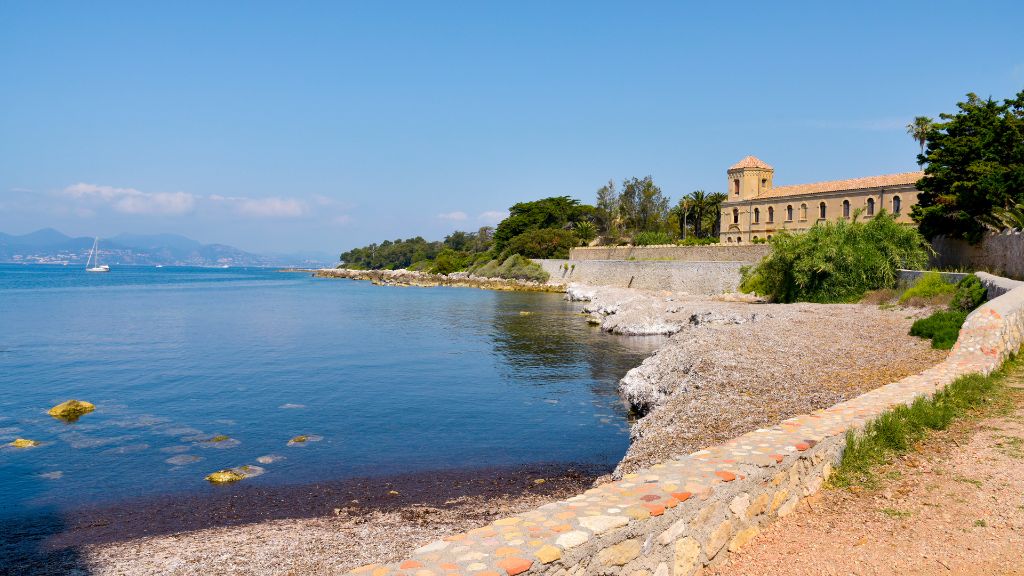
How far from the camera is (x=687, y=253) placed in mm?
57500

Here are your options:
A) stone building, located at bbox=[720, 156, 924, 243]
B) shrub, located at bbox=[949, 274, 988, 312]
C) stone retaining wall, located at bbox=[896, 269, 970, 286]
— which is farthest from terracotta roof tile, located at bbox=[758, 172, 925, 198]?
shrub, located at bbox=[949, 274, 988, 312]

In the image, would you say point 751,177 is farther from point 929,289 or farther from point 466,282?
point 929,289

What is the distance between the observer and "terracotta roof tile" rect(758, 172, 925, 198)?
187 feet

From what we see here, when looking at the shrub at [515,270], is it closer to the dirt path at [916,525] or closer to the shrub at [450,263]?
the shrub at [450,263]

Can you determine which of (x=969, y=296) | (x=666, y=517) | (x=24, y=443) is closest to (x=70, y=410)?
(x=24, y=443)

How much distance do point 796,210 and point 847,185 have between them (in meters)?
5.44

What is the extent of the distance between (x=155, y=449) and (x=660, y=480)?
1162 cm

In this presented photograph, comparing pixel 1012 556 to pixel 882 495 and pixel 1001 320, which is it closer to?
pixel 882 495

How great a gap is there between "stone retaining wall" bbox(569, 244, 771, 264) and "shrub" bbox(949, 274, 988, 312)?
729 inches

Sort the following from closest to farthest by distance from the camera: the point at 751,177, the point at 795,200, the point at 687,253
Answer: the point at 687,253, the point at 795,200, the point at 751,177

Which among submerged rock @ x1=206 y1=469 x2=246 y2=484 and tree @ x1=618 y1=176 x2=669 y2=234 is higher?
tree @ x1=618 y1=176 x2=669 y2=234

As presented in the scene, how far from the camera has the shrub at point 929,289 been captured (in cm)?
2280

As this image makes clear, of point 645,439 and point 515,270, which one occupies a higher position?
point 515,270

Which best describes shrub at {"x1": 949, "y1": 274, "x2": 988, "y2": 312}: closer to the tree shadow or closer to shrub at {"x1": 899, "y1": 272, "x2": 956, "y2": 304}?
shrub at {"x1": 899, "y1": 272, "x2": 956, "y2": 304}
